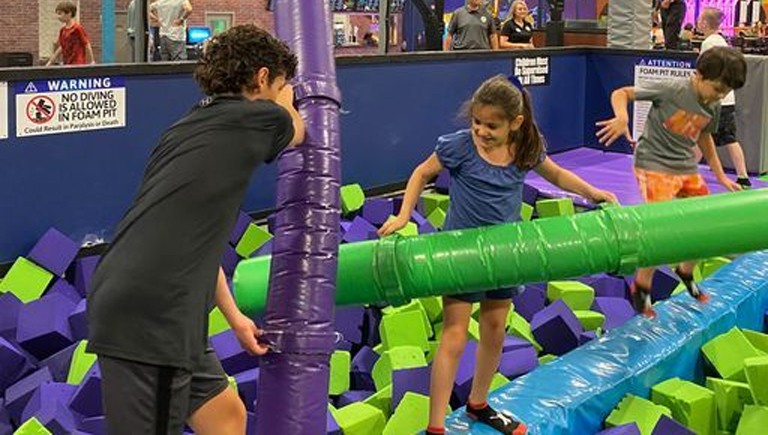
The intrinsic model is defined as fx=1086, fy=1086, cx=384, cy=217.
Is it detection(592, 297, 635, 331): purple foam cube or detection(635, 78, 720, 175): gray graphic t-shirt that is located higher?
detection(635, 78, 720, 175): gray graphic t-shirt

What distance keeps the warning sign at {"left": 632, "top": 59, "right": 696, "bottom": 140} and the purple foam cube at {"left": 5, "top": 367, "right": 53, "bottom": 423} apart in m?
6.35

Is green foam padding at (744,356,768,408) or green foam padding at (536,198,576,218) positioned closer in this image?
green foam padding at (744,356,768,408)

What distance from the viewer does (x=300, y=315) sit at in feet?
9.58

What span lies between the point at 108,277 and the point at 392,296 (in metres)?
1.10

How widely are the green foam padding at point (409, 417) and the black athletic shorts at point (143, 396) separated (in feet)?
4.15

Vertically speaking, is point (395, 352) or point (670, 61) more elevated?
point (670, 61)

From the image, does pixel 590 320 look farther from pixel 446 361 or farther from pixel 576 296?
pixel 446 361

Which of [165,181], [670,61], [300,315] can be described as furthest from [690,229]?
[670,61]

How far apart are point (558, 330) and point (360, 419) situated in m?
1.45

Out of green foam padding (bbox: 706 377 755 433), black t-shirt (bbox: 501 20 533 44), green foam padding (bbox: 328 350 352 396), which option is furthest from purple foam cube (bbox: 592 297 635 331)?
black t-shirt (bbox: 501 20 533 44)

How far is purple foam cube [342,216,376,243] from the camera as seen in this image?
6031mm

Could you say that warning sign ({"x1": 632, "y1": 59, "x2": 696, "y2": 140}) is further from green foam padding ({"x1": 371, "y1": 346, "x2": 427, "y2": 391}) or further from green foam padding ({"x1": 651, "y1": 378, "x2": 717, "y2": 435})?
green foam padding ({"x1": 371, "y1": 346, "x2": 427, "y2": 391})

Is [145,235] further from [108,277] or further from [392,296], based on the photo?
[392,296]

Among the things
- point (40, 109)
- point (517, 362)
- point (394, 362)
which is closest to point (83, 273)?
point (40, 109)
